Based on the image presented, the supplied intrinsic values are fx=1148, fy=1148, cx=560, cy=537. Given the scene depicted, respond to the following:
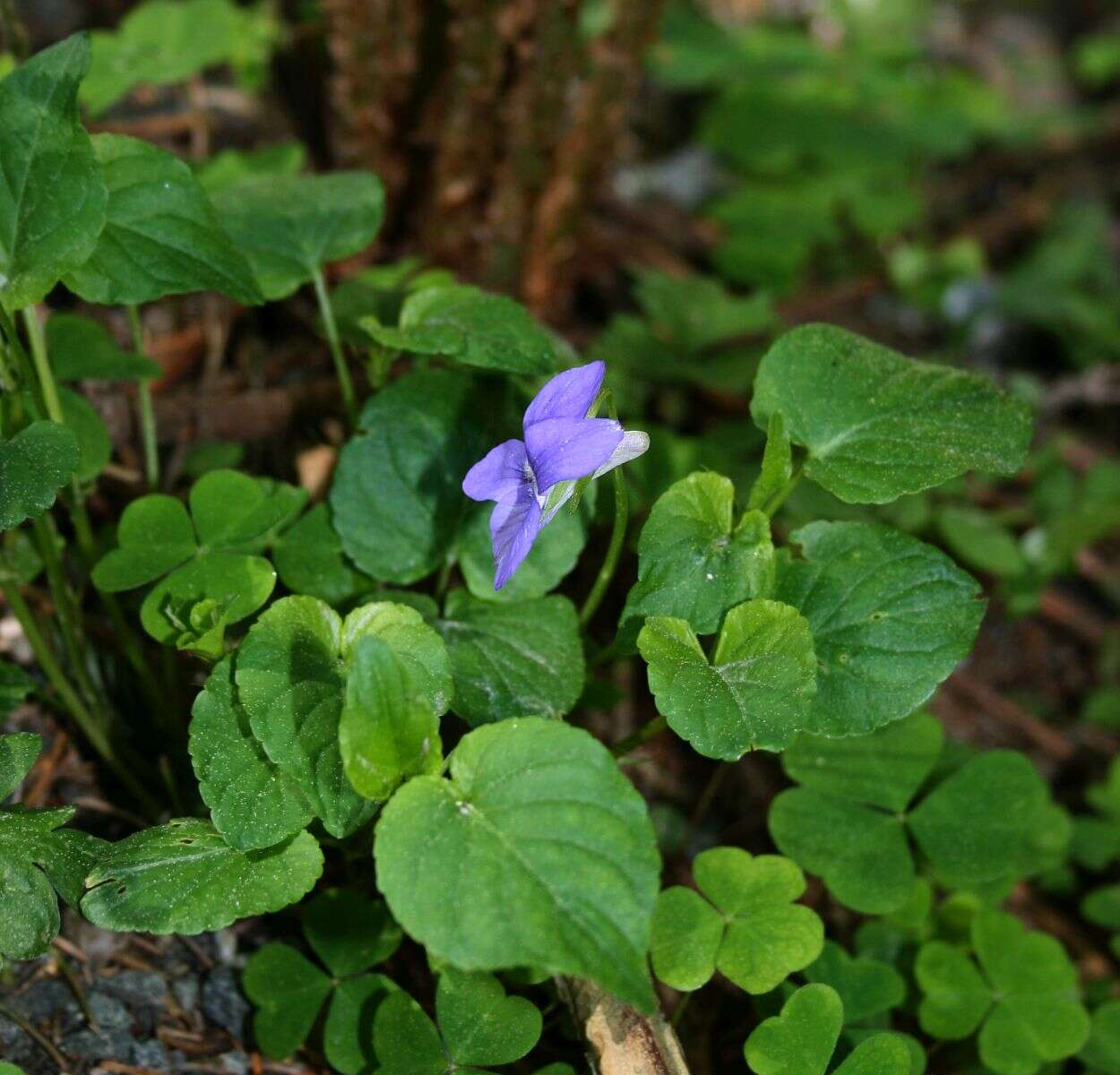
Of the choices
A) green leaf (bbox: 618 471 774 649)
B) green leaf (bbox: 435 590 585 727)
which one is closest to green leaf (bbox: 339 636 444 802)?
green leaf (bbox: 435 590 585 727)

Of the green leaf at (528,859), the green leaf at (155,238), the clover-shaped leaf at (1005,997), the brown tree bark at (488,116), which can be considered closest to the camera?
the green leaf at (528,859)

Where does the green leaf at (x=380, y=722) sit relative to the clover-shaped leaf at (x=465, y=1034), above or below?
above

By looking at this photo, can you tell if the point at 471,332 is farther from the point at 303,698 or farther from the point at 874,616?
the point at 874,616

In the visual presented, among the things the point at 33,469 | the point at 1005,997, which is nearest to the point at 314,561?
the point at 33,469

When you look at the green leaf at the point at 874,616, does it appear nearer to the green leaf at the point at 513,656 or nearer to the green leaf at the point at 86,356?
the green leaf at the point at 513,656

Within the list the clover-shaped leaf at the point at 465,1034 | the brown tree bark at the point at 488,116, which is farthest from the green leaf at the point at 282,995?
the brown tree bark at the point at 488,116

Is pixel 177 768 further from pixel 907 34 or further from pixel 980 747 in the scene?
pixel 907 34

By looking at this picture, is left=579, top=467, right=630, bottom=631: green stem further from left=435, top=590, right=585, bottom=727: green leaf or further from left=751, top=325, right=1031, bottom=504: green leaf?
left=751, top=325, right=1031, bottom=504: green leaf
